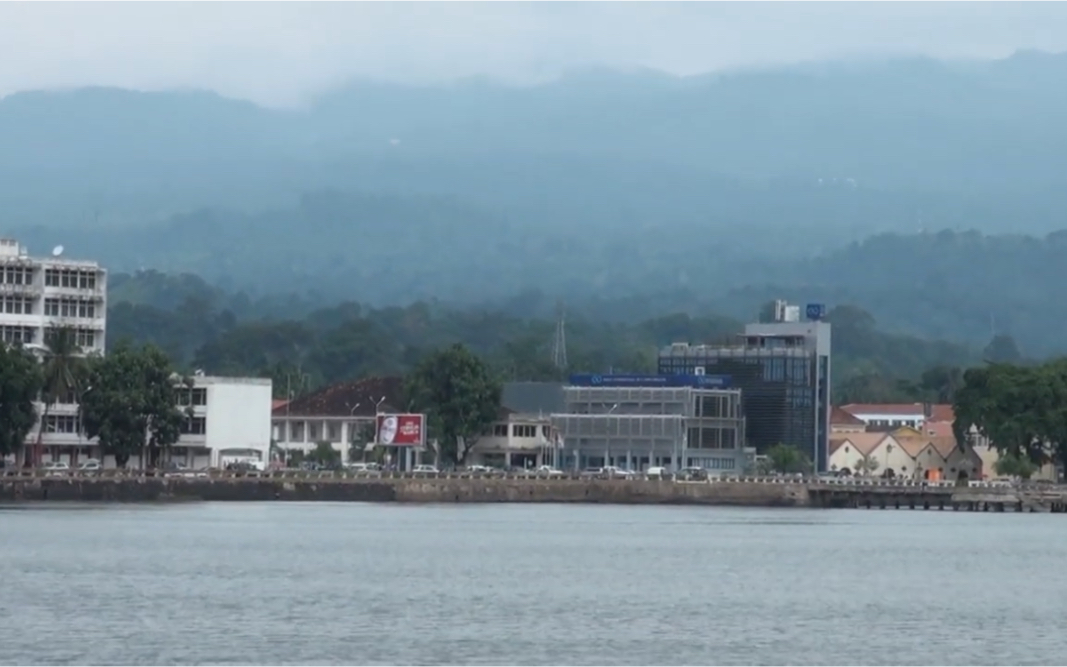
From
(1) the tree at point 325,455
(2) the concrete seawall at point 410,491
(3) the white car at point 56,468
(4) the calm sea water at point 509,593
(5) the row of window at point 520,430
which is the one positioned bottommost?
(4) the calm sea water at point 509,593

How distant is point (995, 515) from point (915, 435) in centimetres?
3728

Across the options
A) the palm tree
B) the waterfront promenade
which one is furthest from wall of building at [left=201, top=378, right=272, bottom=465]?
the waterfront promenade

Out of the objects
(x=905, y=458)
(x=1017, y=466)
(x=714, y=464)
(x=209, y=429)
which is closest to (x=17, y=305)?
(x=209, y=429)

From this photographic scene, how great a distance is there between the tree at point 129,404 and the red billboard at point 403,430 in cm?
1625

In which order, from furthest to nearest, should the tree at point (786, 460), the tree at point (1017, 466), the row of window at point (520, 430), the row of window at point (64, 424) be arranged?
the row of window at point (520, 430), the tree at point (786, 460), the tree at point (1017, 466), the row of window at point (64, 424)

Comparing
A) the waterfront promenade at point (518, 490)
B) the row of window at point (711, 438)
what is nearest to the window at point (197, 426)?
the waterfront promenade at point (518, 490)

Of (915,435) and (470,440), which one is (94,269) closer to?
(470,440)

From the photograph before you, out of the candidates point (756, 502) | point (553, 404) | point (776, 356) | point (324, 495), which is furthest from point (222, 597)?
point (553, 404)

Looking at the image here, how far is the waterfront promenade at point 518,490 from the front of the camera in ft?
386

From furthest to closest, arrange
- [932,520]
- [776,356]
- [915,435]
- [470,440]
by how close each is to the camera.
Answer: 1. [915,435]
2. [776,356]
3. [470,440]
4. [932,520]

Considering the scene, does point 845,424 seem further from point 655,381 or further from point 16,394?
point 16,394

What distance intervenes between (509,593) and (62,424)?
258 ft

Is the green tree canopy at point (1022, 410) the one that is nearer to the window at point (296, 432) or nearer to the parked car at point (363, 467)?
the parked car at point (363, 467)

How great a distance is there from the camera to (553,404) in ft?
570
